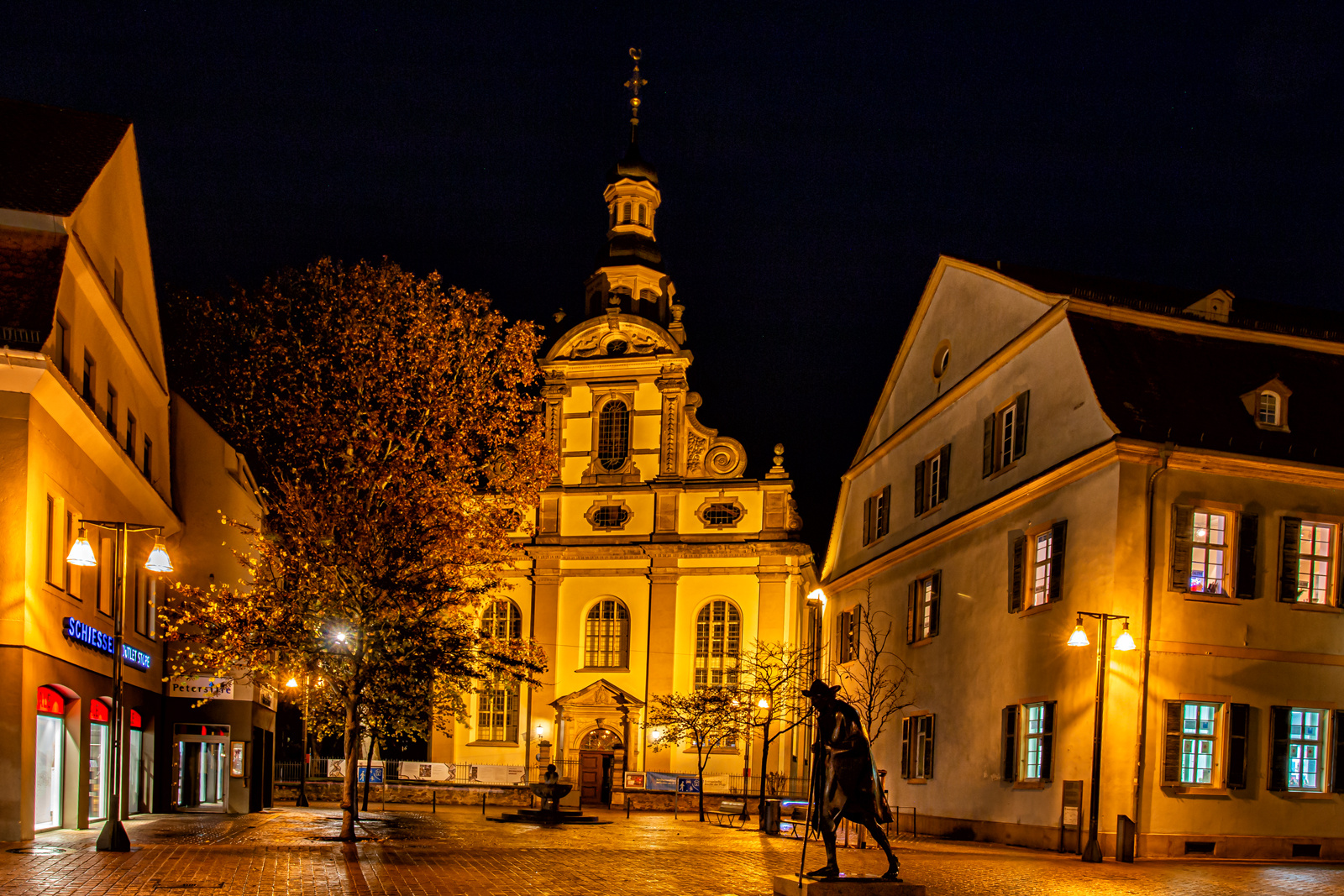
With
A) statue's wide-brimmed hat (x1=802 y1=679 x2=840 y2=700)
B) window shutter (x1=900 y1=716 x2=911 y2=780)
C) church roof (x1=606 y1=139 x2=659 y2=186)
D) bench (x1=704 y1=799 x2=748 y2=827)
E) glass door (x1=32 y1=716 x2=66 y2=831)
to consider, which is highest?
church roof (x1=606 y1=139 x2=659 y2=186)

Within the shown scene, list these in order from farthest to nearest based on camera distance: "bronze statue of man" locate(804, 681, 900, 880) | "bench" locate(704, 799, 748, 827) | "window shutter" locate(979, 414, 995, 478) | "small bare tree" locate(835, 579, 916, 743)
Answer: "bench" locate(704, 799, 748, 827)
"small bare tree" locate(835, 579, 916, 743)
"window shutter" locate(979, 414, 995, 478)
"bronze statue of man" locate(804, 681, 900, 880)

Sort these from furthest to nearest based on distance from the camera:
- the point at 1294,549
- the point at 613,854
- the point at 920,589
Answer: the point at 920,589, the point at 1294,549, the point at 613,854

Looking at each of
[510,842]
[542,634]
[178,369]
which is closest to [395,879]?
[510,842]

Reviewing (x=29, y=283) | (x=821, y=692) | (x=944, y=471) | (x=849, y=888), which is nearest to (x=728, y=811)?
(x=944, y=471)

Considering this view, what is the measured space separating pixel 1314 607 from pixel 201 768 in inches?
947

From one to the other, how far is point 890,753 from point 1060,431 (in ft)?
37.1

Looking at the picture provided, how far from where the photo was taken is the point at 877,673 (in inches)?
1305

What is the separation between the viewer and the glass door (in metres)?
20.8

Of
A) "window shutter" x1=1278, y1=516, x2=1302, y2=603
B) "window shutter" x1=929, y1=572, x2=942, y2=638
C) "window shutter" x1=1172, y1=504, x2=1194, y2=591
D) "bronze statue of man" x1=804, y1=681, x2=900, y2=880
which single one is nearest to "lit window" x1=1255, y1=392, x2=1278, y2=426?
"window shutter" x1=1278, y1=516, x2=1302, y2=603

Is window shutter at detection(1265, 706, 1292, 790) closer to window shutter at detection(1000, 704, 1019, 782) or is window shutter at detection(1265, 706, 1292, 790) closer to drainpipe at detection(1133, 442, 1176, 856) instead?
drainpipe at detection(1133, 442, 1176, 856)

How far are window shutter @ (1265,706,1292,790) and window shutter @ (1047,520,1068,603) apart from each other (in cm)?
375

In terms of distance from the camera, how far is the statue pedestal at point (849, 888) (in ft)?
42.1

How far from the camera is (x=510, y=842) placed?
23422 millimetres

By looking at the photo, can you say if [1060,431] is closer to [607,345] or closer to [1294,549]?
[1294,549]
